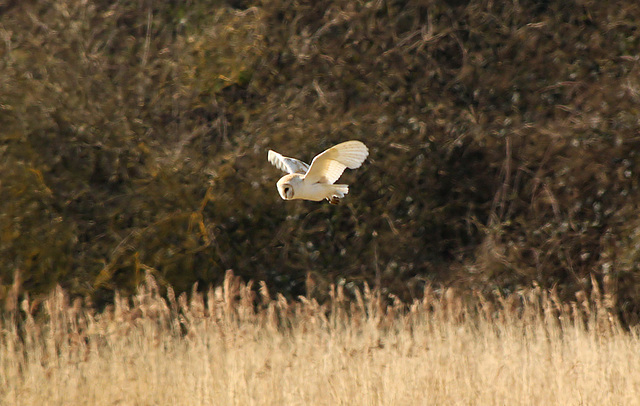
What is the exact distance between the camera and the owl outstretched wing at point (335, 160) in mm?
3074

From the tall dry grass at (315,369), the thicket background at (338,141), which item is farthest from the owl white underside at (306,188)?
the thicket background at (338,141)

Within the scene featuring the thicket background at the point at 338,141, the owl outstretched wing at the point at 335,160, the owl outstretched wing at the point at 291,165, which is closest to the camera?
the owl outstretched wing at the point at 335,160

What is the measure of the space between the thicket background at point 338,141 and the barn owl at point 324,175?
117 inches

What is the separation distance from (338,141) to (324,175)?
3042 mm

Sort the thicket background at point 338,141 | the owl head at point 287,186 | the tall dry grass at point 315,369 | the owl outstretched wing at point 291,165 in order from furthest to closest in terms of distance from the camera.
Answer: the thicket background at point 338,141 < the tall dry grass at point 315,369 < the owl outstretched wing at point 291,165 < the owl head at point 287,186

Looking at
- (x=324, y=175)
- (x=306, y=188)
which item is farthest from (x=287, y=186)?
(x=324, y=175)

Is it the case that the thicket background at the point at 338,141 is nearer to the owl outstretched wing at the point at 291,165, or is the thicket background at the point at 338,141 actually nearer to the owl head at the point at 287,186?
the owl outstretched wing at the point at 291,165

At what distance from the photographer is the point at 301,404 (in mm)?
4016

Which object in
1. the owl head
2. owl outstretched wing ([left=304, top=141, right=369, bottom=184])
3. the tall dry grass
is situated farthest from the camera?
the tall dry grass

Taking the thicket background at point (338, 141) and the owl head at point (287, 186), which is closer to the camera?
the owl head at point (287, 186)

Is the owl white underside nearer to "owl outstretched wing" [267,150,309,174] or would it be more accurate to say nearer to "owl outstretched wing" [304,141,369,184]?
"owl outstretched wing" [304,141,369,184]

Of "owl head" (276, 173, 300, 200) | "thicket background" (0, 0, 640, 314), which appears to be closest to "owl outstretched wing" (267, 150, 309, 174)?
"owl head" (276, 173, 300, 200)

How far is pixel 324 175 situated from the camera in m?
3.19

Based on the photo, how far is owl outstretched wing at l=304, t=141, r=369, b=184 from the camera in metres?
3.07
